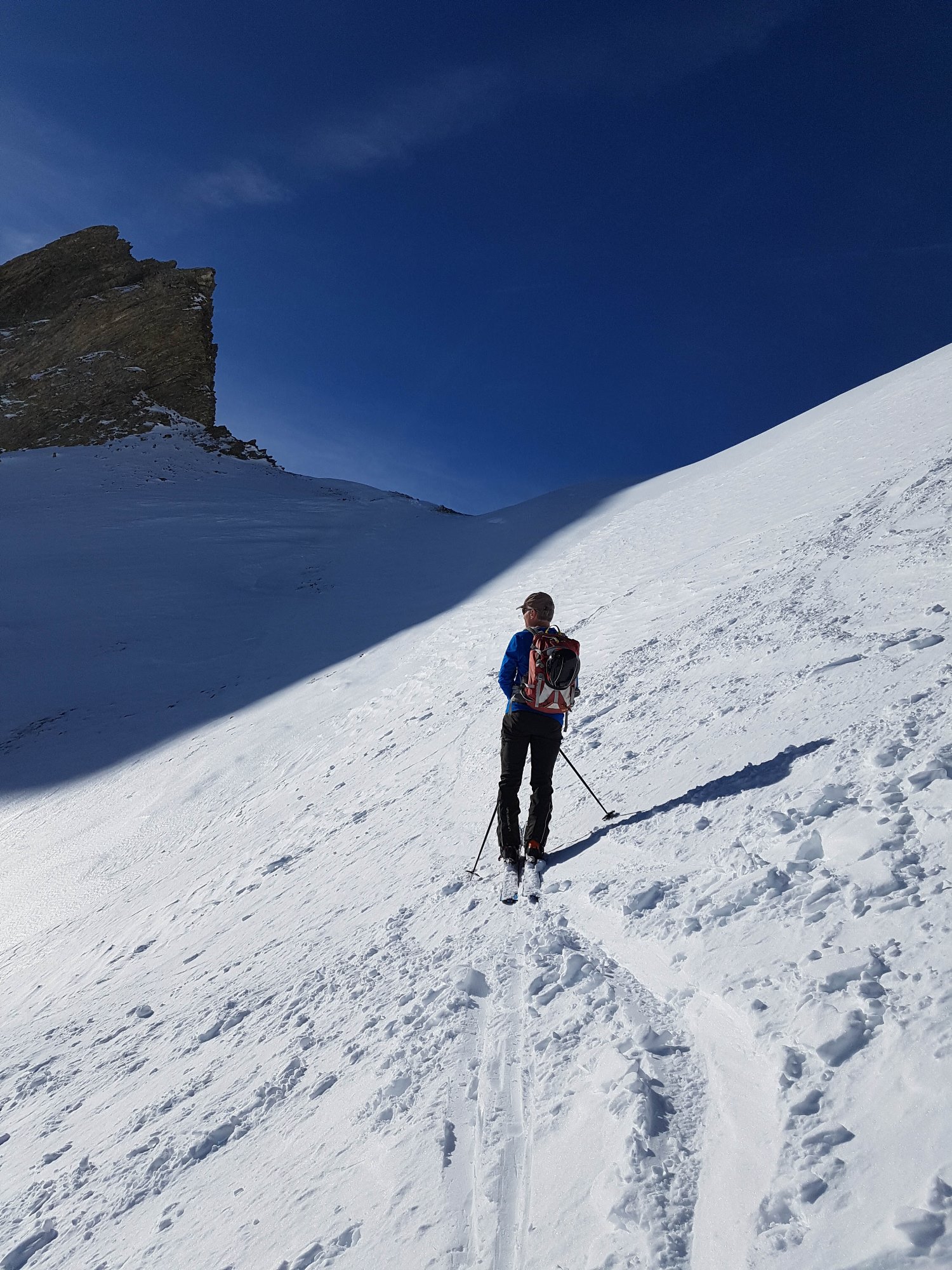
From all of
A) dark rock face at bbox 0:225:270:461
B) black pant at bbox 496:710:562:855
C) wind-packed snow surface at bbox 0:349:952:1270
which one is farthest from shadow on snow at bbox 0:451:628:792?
dark rock face at bbox 0:225:270:461

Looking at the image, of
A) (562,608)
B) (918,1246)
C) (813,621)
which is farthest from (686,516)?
(918,1246)

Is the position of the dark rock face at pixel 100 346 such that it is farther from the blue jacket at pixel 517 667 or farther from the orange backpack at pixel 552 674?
the orange backpack at pixel 552 674

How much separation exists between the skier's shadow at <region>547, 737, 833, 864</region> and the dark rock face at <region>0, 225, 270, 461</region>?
32.6 meters

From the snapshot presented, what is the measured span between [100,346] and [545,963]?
4683 cm

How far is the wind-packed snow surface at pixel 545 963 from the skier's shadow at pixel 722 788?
0.04 m

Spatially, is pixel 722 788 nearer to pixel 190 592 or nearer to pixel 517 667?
pixel 517 667

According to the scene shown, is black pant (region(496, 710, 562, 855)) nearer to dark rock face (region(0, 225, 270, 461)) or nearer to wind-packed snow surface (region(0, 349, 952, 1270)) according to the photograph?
wind-packed snow surface (region(0, 349, 952, 1270))

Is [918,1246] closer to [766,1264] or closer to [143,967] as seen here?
[766,1264]

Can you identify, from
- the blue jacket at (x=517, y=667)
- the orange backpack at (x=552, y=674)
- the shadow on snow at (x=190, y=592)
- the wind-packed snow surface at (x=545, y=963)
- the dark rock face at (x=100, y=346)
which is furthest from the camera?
the dark rock face at (x=100, y=346)

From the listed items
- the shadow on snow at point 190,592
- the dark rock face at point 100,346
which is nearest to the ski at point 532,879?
the shadow on snow at point 190,592

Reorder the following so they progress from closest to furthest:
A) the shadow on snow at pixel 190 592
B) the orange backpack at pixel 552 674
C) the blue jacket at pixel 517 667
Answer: the orange backpack at pixel 552 674
the blue jacket at pixel 517 667
the shadow on snow at pixel 190 592

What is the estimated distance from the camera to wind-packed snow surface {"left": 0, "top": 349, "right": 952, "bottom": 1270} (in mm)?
1900

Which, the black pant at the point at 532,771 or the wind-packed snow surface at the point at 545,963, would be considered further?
the black pant at the point at 532,771

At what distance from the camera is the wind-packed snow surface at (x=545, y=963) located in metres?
1.90
